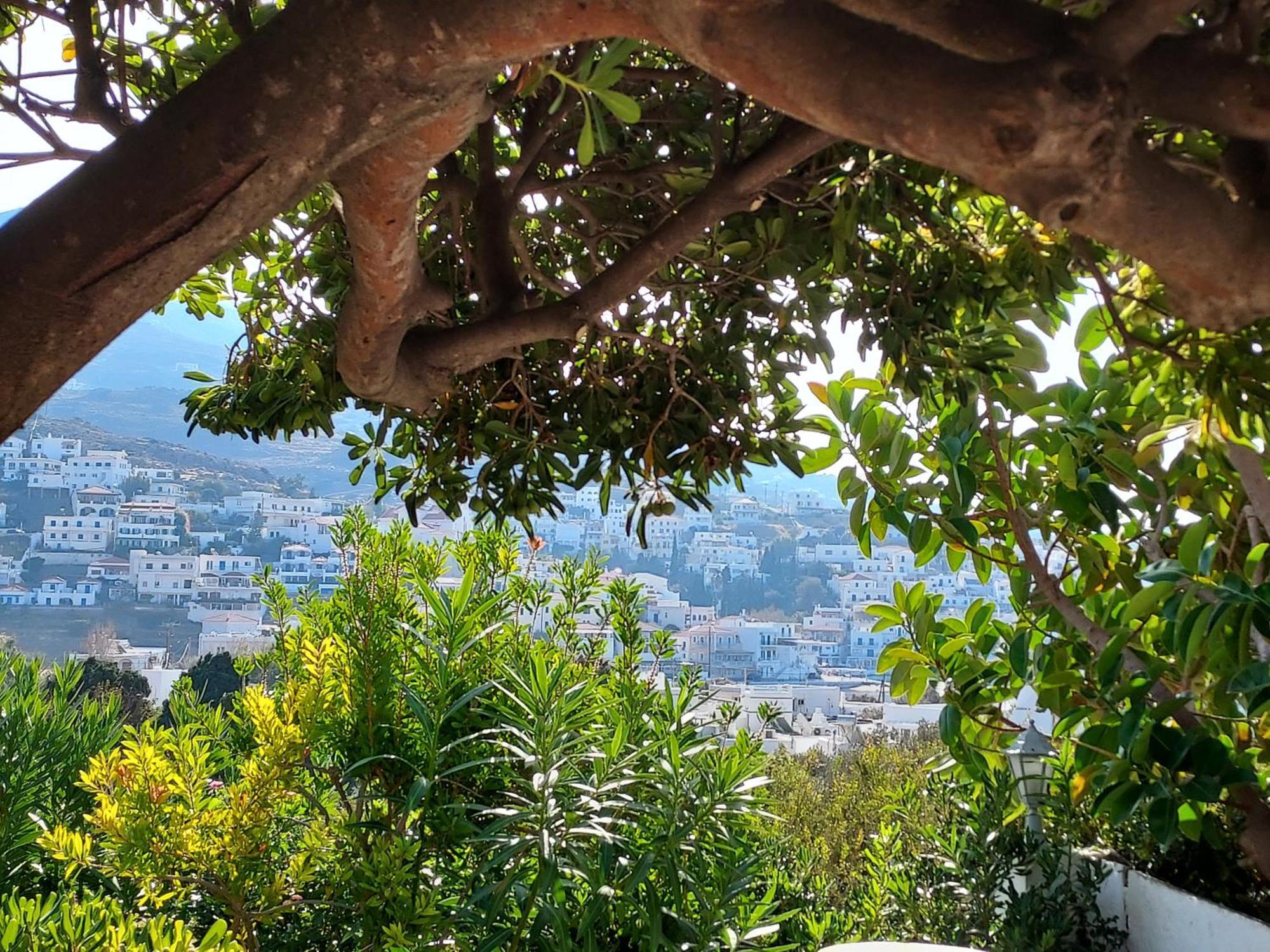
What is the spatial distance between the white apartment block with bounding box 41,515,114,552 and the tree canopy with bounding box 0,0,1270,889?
190 inches

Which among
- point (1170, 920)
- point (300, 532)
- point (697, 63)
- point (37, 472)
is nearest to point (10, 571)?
point (37, 472)

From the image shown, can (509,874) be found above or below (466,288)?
below

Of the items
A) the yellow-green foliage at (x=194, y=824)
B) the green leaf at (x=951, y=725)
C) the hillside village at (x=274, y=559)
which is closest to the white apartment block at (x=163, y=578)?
the hillside village at (x=274, y=559)

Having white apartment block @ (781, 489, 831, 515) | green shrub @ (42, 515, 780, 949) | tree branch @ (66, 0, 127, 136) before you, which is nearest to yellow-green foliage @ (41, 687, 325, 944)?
green shrub @ (42, 515, 780, 949)

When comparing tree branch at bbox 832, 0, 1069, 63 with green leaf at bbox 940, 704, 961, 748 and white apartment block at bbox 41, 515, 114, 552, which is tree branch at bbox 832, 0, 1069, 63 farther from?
white apartment block at bbox 41, 515, 114, 552

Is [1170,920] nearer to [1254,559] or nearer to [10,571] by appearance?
[1254,559]

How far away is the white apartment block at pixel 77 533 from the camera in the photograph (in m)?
6.34

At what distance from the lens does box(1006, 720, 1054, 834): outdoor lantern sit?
3.52 meters

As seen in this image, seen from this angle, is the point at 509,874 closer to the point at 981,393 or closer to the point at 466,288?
the point at 466,288

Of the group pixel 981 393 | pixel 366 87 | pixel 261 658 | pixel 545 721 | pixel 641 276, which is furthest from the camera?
pixel 261 658

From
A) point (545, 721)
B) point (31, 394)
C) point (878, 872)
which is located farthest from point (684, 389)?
point (878, 872)

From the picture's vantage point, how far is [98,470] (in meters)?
6.77

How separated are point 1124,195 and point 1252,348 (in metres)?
0.65

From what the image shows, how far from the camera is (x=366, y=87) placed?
2.72 ft
